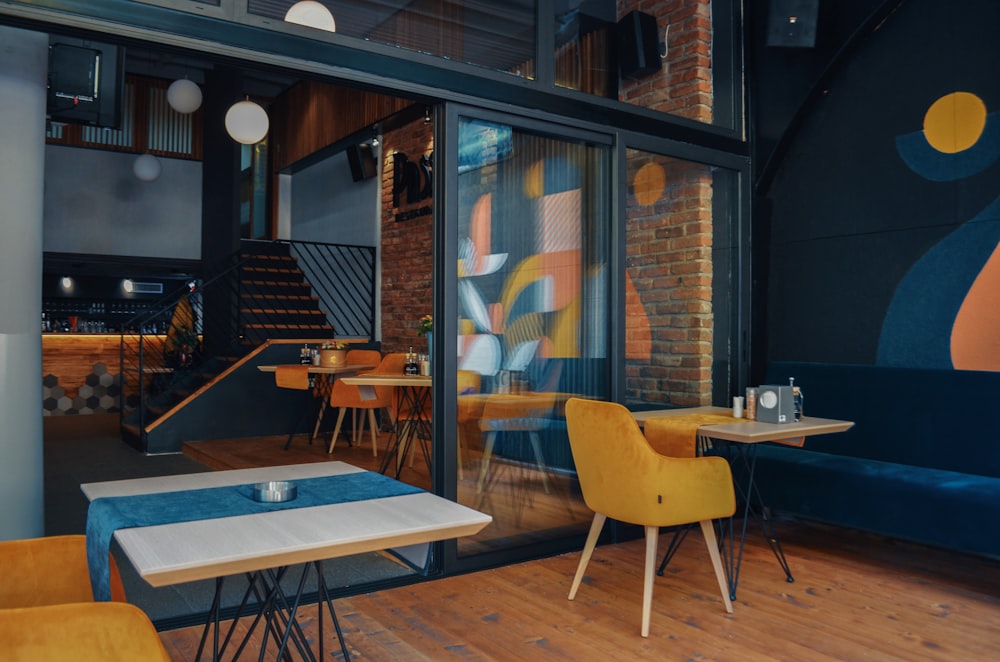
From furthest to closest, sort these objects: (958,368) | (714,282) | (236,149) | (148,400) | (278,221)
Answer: (278,221)
(236,149)
(148,400)
(714,282)
(958,368)

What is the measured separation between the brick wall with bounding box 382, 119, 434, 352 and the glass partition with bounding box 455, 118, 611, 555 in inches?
150

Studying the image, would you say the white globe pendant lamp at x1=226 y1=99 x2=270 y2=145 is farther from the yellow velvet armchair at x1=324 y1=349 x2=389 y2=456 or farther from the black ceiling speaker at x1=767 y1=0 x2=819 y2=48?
the black ceiling speaker at x1=767 y1=0 x2=819 y2=48

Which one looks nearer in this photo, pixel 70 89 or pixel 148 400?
pixel 70 89

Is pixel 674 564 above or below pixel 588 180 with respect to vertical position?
below

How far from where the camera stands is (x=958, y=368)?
4.21m

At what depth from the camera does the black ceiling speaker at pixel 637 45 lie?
15.0ft

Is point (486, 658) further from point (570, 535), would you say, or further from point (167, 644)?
point (570, 535)

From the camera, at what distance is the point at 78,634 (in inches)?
46.8

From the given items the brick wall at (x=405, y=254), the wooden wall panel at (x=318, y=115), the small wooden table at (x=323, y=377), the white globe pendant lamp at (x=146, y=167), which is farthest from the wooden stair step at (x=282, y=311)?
the white globe pendant lamp at (x=146, y=167)

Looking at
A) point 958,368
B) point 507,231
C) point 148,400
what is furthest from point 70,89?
point 148,400

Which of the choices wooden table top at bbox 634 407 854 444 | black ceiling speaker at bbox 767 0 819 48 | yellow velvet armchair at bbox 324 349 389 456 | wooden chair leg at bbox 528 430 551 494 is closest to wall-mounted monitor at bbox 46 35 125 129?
wooden chair leg at bbox 528 430 551 494

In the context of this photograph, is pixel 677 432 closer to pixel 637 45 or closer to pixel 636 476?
pixel 636 476

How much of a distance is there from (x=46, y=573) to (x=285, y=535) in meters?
0.69

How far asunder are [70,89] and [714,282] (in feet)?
12.4
